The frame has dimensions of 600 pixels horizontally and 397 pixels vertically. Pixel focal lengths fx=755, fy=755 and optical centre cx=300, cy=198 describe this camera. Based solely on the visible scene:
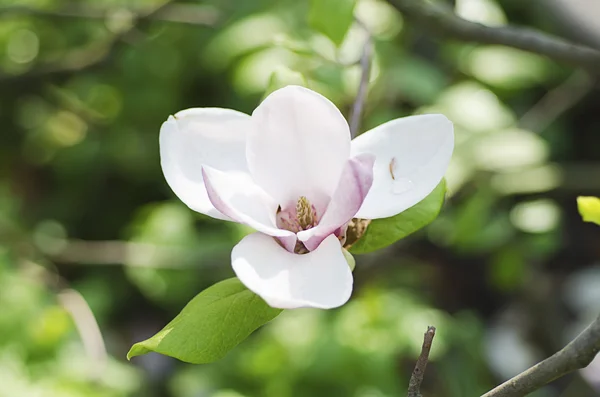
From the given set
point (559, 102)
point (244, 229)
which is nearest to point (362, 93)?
point (244, 229)

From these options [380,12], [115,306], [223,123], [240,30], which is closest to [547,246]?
[380,12]

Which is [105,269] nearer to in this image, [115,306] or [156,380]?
[115,306]

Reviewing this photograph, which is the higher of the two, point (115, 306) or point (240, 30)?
point (240, 30)

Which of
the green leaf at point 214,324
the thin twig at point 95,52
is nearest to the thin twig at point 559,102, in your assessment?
the thin twig at point 95,52

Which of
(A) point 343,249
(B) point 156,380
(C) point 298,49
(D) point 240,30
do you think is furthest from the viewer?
(B) point 156,380

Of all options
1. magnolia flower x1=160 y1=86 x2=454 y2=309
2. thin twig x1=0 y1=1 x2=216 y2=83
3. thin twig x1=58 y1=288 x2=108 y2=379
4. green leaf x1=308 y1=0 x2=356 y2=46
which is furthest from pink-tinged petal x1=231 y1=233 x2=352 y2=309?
thin twig x1=0 y1=1 x2=216 y2=83

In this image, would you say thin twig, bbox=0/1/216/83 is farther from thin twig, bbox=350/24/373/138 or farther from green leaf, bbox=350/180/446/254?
green leaf, bbox=350/180/446/254
